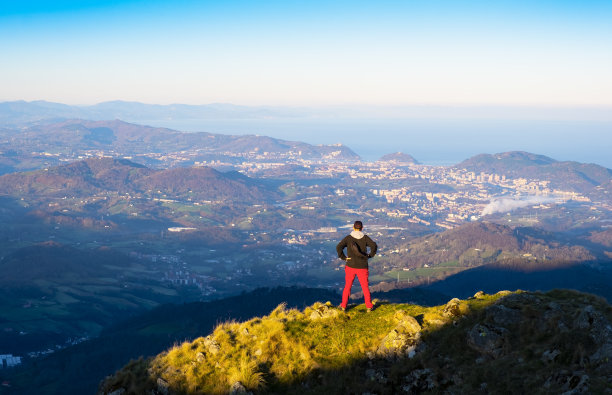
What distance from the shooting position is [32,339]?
455 ft

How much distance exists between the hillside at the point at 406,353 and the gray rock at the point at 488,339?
0.11ft

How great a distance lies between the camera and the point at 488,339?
669 inches

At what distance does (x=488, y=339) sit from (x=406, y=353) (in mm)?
2910

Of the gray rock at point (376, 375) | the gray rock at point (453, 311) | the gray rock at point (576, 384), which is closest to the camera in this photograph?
the gray rock at point (576, 384)

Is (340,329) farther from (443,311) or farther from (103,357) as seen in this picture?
(103,357)

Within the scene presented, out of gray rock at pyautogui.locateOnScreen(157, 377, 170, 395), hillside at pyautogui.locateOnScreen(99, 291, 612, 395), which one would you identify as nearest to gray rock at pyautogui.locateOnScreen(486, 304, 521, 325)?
hillside at pyautogui.locateOnScreen(99, 291, 612, 395)

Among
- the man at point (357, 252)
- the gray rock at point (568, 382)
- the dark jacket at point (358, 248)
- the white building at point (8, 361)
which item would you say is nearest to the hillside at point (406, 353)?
the gray rock at point (568, 382)

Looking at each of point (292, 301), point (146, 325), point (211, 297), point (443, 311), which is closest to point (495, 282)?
point (292, 301)

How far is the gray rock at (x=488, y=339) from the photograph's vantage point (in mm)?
16625

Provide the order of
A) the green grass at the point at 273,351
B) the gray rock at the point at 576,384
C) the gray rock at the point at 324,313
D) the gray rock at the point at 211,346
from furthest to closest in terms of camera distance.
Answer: the gray rock at the point at 324,313 < the gray rock at the point at 211,346 < the green grass at the point at 273,351 < the gray rock at the point at 576,384

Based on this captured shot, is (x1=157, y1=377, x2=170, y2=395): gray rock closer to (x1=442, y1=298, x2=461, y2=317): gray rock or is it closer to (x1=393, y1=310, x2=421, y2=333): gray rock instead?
(x1=393, y1=310, x2=421, y2=333): gray rock

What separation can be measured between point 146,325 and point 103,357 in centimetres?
2226

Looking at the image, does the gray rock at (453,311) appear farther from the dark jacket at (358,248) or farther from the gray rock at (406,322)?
the dark jacket at (358,248)

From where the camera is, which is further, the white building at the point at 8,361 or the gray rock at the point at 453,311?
the white building at the point at 8,361
